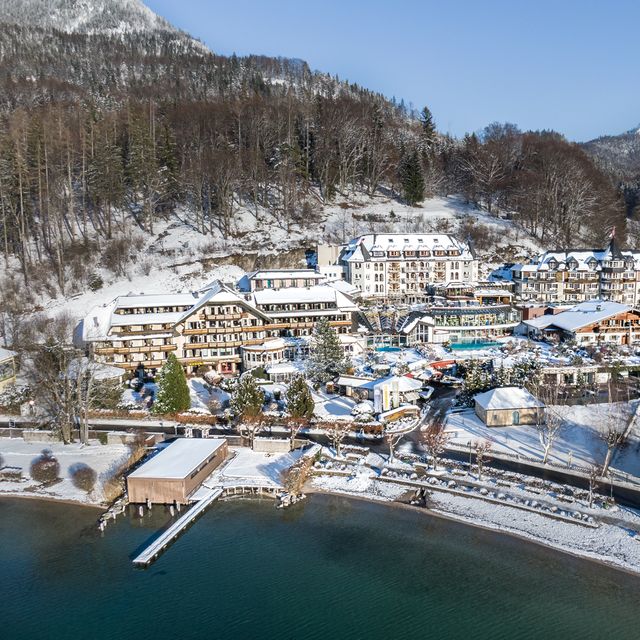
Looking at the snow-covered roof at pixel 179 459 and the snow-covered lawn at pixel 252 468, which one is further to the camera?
the snow-covered lawn at pixel 252 468

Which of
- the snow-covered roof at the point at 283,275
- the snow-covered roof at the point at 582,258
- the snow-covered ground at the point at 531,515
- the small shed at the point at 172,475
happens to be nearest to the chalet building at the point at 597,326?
the snow-covered roof at the point at 582,258

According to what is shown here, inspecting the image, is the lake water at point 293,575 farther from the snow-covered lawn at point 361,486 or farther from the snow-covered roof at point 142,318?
the snow-covered roof at point 142,318

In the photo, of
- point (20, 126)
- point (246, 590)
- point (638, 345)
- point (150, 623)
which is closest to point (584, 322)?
point (638, 345)

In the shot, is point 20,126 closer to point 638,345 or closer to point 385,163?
point 385,163

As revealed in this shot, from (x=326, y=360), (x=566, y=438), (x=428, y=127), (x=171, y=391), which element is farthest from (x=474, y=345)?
(x=428, y=127)

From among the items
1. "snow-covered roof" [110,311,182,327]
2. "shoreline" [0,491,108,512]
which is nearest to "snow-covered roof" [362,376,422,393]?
"snow-covered roof" [110,311,182,327]

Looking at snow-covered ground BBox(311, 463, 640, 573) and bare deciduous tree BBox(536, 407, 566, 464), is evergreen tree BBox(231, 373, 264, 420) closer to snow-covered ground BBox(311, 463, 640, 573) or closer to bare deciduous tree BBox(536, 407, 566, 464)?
snow-covered ground BBox(311, 463, 640, 573)
